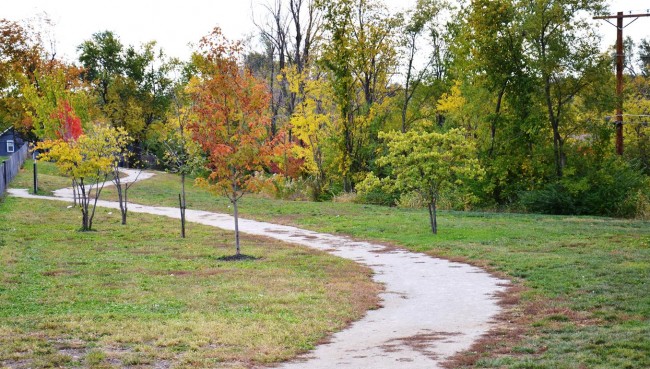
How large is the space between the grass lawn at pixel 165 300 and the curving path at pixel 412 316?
41cm

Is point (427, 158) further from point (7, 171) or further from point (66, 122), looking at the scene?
point (7, 171)

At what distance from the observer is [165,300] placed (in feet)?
39.8

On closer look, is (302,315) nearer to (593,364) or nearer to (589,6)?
(593,364)

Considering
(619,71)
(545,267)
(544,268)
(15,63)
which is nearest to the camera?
(544,268)

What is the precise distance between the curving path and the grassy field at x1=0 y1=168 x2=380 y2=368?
0.41 m

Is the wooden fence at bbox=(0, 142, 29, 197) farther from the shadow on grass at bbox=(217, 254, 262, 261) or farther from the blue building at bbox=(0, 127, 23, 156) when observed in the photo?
the blue building at bbox=(0, 127, 23, 156)

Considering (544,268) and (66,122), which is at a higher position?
(66,122)

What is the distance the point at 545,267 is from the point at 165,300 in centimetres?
773

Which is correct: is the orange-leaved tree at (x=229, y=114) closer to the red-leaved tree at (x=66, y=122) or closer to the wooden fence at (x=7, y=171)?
the red-leaved tree at (x=66, y=122)

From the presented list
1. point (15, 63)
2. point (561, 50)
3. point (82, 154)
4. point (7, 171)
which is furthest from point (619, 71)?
point (15, 63)

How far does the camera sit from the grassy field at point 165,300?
8.63 meters

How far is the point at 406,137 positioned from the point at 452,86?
21300mm

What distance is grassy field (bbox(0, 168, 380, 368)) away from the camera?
28.3ft

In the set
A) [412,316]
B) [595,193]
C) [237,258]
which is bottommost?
[412,316]
